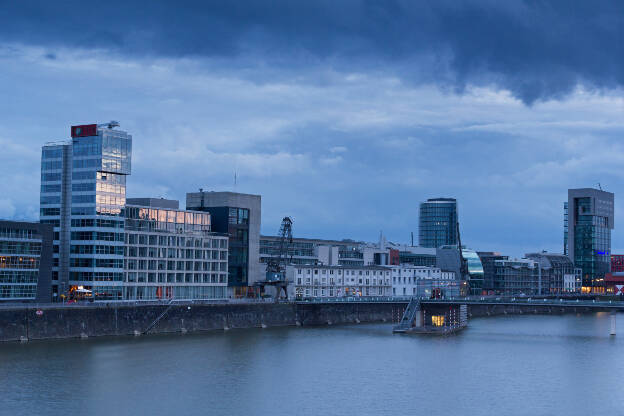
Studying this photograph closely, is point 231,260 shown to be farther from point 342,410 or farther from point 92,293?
point 342,410

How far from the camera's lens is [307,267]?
7520 inches

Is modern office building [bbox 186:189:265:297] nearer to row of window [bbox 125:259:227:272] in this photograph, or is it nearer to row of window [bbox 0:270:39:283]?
row of window [bbox 125:259:227:272]

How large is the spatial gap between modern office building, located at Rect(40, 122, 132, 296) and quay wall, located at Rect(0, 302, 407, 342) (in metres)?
15.4

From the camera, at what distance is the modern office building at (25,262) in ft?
410

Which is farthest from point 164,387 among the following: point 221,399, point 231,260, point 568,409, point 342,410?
point 231,260

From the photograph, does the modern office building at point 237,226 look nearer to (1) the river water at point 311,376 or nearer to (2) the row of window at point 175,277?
(2) the row of window at point 175,277

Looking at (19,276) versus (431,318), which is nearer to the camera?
(19,276)

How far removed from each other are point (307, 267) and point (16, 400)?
386ft

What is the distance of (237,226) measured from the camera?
176500 mm

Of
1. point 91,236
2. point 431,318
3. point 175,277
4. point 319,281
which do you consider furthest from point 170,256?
point 431,318

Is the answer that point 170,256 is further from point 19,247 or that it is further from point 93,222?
point 19,247

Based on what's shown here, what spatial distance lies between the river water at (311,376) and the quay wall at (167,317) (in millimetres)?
3825

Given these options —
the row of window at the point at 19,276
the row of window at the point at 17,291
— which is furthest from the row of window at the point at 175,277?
the row of window at the point at 17,291

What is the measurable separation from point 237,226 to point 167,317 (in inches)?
1754
